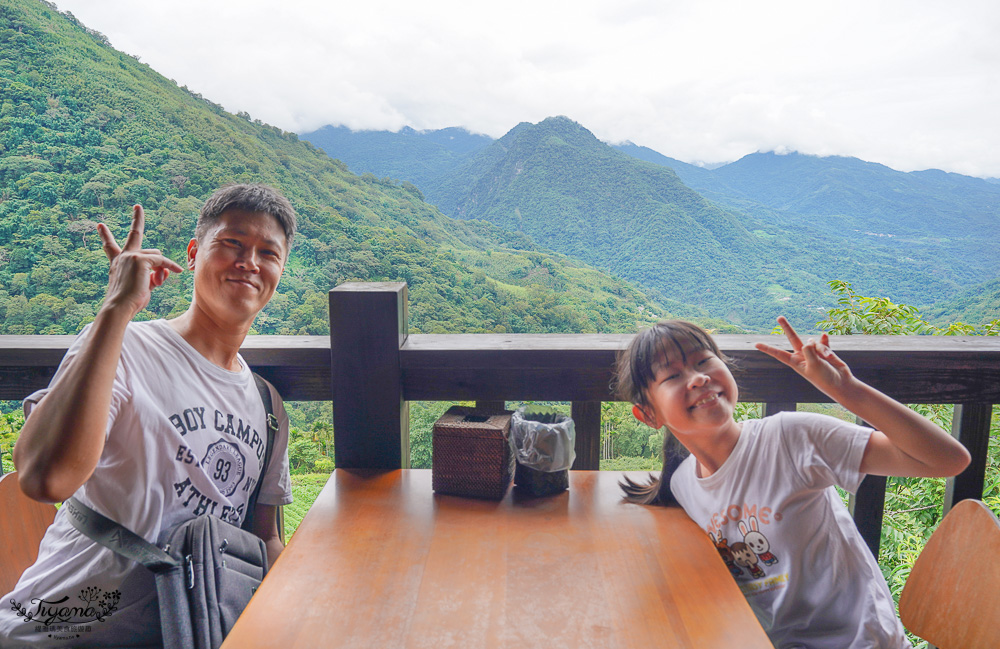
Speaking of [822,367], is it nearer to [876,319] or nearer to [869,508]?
[869,508]

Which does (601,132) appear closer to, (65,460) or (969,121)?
(969,121)

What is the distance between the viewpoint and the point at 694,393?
1166mm

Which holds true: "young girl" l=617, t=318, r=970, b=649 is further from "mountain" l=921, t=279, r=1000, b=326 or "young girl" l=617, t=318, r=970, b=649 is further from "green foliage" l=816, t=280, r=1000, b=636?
"mountain" l=921, t=279, r=1000, b=326

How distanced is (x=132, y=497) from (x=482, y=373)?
2.31ft

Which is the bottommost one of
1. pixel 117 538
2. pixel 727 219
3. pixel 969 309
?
pixel 969 309

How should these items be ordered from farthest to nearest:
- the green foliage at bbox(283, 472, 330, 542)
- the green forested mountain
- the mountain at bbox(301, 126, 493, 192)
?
the mountain at bbox(301, 126, 493, 192), the green forested mountain, the green foliage at bbox(283, 472, 330, 542)

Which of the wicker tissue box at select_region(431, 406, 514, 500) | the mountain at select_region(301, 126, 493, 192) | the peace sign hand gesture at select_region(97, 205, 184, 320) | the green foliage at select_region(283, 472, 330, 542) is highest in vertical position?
the mountain at select_region(301, 126, 493, 192)

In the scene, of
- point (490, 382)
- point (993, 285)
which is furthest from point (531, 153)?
point (490, 382)

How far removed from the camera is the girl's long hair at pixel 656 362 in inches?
47.4

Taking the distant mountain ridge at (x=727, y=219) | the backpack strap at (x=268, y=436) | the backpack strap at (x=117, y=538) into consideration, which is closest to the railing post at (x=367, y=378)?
the backpack strap at (x=268, y=436)

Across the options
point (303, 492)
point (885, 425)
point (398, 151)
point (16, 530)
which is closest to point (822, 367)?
point (885, 425)

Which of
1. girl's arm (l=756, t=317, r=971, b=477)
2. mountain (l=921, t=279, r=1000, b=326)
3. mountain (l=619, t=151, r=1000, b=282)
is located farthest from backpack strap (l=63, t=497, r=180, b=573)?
mountain (l=619, t=151, r=1000, b=282)

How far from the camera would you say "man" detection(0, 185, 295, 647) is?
86cm

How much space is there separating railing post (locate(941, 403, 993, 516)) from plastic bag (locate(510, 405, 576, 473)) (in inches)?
34.6
